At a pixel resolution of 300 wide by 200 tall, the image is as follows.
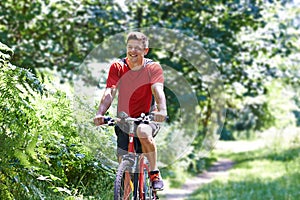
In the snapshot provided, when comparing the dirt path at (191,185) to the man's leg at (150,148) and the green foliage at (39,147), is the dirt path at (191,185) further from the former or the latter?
the man's leg at (150,148)

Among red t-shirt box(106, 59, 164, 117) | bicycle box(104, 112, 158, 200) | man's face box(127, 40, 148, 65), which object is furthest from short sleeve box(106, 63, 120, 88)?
bicycle box(104, 112, 158, 200)

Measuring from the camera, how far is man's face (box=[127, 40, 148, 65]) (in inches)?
160

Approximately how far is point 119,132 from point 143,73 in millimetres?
496

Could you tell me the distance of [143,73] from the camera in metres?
4.17

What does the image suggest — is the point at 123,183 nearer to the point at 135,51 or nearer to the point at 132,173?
the point at 132,173

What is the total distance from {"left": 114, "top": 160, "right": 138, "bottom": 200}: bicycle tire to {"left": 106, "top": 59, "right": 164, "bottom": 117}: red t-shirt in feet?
1.24

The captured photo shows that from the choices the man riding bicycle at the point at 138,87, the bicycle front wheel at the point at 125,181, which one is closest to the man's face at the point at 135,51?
the man riding bicycle at the point at 138,87

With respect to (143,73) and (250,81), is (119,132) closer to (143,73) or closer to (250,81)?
(143,73)

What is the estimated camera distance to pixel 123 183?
4.33 metres

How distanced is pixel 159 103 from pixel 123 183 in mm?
707

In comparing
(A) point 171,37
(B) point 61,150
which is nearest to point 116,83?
(B) point 61,150

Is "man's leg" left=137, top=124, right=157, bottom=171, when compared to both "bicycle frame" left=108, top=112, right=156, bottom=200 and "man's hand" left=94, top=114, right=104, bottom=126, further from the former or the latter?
"man's hand" left=94, top=114, right=104, bottom=126

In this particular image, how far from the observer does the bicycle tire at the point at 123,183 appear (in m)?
4.03

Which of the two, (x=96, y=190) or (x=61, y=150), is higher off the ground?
(x=61, y=150)
